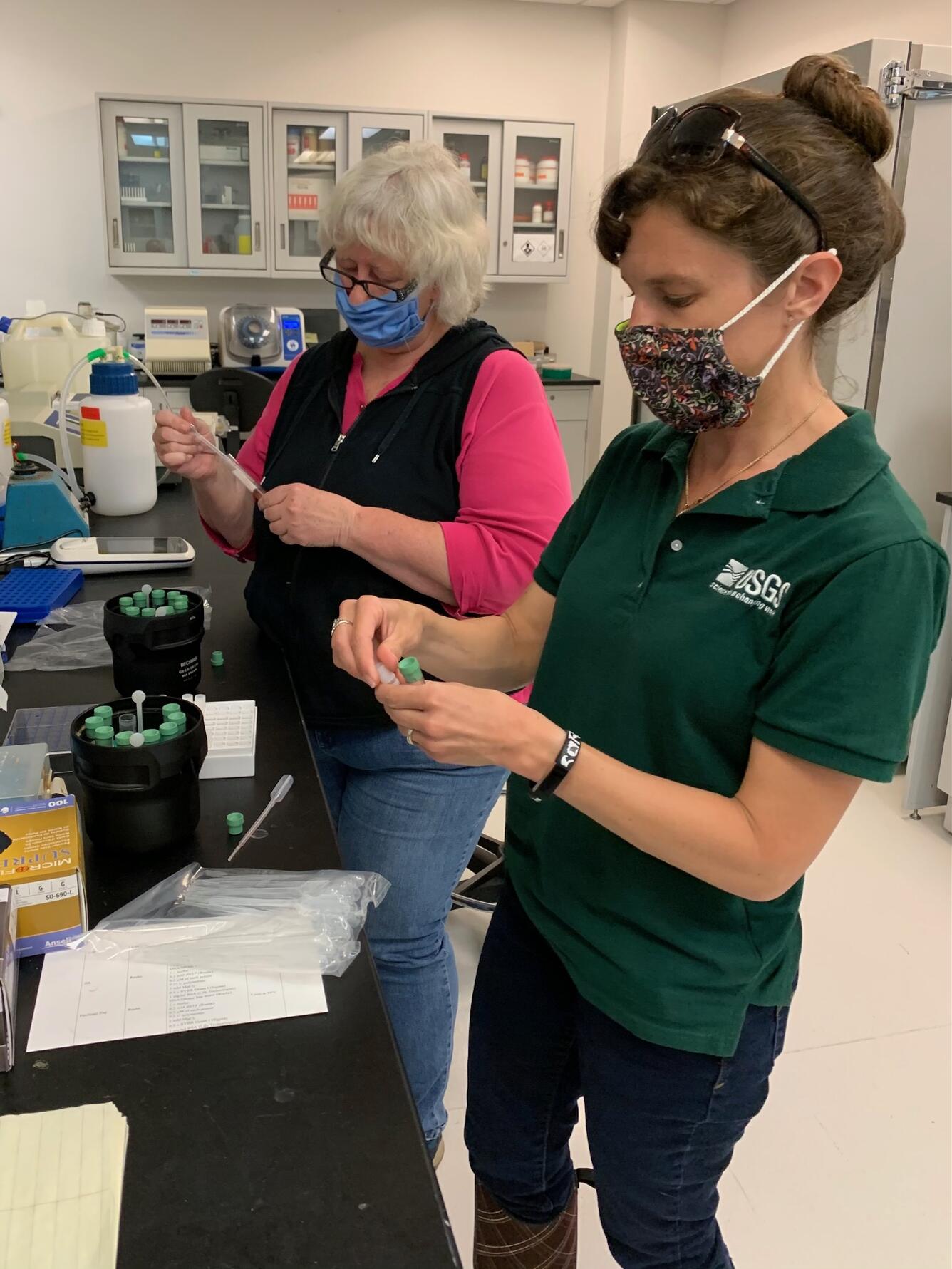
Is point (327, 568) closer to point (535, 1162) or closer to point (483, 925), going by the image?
point (535, 1162)

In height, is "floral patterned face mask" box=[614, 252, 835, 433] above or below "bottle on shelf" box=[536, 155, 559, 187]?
below

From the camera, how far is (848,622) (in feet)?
2.69

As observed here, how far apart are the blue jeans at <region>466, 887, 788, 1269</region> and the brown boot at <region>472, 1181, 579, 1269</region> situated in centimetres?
2

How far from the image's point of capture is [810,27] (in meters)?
4.68

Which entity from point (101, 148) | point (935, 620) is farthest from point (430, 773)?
point (101, 148)

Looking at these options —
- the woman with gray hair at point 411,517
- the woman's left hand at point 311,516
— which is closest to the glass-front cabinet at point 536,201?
the woman with gray hair at point 411,517

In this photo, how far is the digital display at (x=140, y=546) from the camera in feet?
6.17

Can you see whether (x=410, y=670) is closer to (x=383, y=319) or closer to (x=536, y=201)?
(x=383, y=319)

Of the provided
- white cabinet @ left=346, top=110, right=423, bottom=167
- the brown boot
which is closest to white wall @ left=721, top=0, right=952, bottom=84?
white cabinet @ left=346, top=110, right=423, bottom=167

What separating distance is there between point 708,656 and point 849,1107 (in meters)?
1.38

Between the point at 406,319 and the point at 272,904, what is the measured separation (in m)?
0.90

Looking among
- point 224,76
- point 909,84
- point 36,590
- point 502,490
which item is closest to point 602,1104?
point 502,490

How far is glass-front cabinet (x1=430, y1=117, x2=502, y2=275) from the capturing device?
5047 mm

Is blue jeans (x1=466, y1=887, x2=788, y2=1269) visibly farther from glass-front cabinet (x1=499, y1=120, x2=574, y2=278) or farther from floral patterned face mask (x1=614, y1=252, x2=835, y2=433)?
glass-front cabinet (x1=499, y1=120, x2=574, y2=278)
